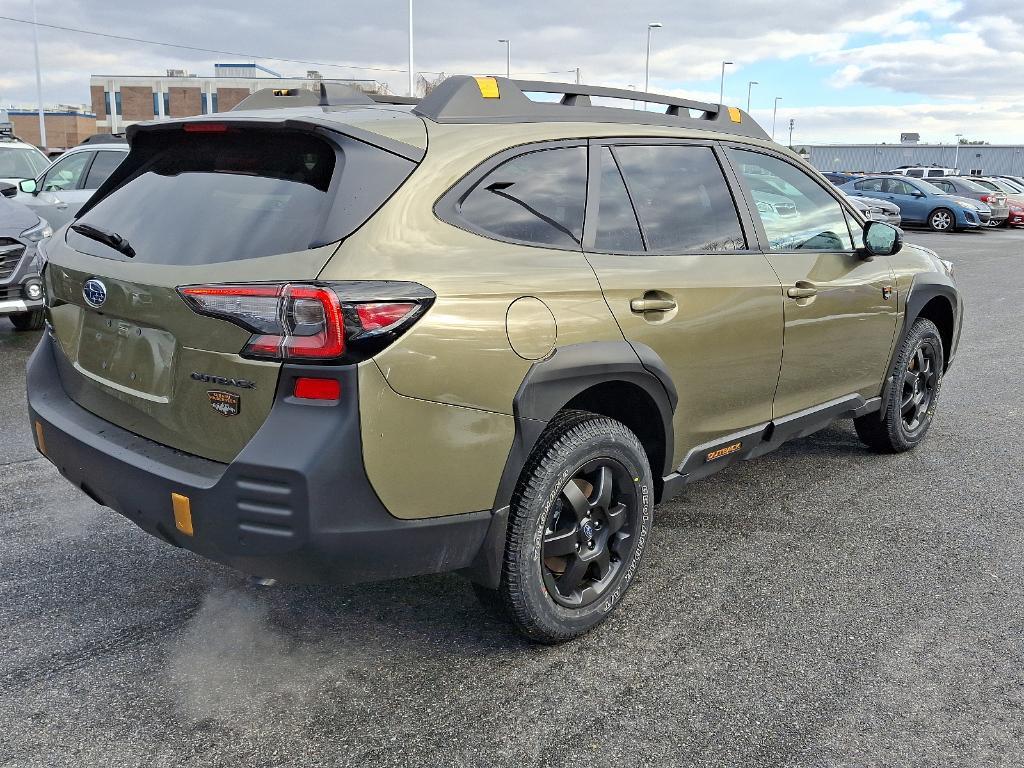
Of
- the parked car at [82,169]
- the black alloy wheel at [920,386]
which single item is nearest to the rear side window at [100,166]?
the parked car at [82,169]

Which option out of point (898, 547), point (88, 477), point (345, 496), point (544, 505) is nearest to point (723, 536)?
point (898, 547)

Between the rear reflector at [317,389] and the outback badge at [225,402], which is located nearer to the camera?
the rear reflector at [317,389]

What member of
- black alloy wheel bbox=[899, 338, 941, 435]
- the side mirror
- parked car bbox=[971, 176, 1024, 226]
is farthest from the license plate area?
parked car bbox=[971, 176, 1024, 226]

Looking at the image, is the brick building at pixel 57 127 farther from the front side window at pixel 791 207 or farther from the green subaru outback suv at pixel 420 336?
the green subaru outback suv at pixel 420 336

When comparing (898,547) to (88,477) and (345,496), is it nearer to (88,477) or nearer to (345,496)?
(345,496)

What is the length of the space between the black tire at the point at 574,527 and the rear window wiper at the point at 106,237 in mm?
1408

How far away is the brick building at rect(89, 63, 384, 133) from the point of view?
83.7 metres

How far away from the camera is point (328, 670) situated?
288 cm

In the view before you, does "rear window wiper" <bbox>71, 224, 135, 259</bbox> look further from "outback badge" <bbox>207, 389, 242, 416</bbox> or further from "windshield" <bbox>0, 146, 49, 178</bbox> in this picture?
"windshield" <bbox>0, 146, 49, 178</bbox>

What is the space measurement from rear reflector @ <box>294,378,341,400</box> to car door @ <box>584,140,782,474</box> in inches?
40.8

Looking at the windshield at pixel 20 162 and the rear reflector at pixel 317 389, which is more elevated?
the windshield at pixel 20 162

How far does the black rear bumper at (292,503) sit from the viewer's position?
233 cm

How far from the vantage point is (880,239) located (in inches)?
171

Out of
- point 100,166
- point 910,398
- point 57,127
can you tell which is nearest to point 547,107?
point 910,398
